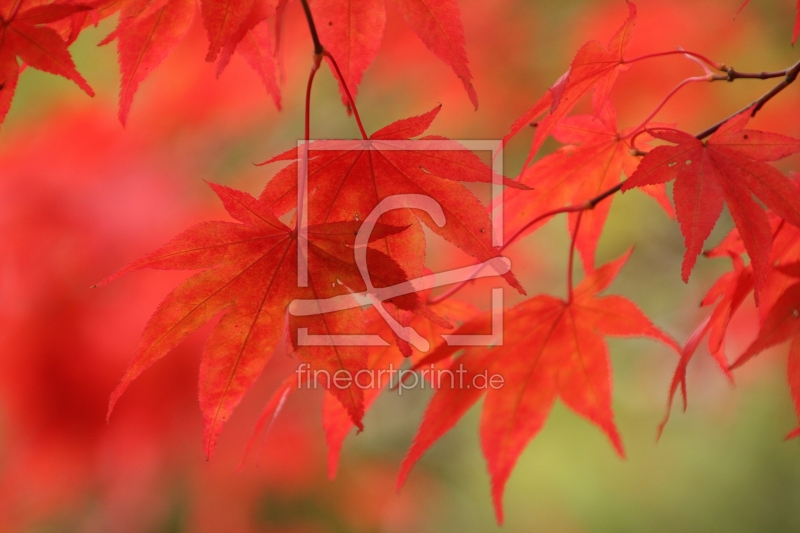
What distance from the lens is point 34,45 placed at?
47 centimetres

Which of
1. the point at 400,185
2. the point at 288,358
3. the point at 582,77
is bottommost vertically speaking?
the point at 288,358

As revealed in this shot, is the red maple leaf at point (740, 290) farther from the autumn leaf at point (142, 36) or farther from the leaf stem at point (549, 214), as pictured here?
the autumn leaf at point (142, 36)

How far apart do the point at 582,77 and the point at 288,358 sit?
150 cm

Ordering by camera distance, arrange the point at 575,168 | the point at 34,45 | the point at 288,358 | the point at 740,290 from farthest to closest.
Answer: the point at 288,358 → the point at 575,168 → the point at 740,290 → the point at 34,45

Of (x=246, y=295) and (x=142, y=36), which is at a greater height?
(x=142, y=36)

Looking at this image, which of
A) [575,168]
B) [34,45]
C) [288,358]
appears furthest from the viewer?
[288,358]

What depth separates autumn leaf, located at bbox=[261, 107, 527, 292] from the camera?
0.47 meters

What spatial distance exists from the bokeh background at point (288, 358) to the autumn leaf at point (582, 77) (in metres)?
1.24

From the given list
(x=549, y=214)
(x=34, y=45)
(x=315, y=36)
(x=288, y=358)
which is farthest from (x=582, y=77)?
(x=288, y=358)

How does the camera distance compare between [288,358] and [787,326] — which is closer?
[787,326]

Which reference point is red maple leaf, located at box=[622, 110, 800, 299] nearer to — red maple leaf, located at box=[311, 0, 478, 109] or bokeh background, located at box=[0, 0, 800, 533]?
red maple leaf, located at box=[311, 0, 478, 109]

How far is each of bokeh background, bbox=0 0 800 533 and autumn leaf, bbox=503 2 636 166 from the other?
48.8 inches

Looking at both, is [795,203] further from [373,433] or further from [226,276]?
[373,433]

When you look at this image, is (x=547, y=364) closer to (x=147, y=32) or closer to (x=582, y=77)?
(x=582, y=77)
